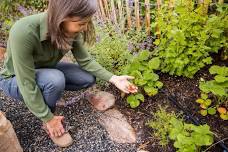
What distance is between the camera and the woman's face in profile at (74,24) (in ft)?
6.82

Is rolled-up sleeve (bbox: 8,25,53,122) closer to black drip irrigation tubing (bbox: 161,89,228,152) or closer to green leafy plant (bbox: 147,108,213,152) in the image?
green leafy plant (bbox: 147,108,213,152)

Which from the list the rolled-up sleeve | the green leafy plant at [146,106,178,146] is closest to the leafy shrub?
the green leafy plant at [146,106,178,146]

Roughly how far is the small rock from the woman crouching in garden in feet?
0.68

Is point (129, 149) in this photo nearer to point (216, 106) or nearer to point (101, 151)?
point (101, 151)

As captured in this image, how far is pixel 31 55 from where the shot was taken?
2.36 m

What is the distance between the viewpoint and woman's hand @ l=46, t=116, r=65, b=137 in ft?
8.41

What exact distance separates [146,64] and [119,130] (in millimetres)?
602

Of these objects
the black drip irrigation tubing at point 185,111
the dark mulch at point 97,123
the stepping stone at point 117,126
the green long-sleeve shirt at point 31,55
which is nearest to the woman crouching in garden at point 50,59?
the green long-sleeve shirt at point 31,55

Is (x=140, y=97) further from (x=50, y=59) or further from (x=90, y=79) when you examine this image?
(x=50, y=59)

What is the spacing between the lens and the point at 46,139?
2.79 metres

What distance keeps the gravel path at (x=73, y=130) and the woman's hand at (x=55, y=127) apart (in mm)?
142

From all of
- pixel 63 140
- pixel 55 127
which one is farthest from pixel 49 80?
pixel 63 140

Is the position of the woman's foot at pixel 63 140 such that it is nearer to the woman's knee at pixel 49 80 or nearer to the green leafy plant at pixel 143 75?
the woman's knee at pixel 49 80

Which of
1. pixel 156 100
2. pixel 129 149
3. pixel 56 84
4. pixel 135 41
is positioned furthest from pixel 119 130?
pixel 135 41
